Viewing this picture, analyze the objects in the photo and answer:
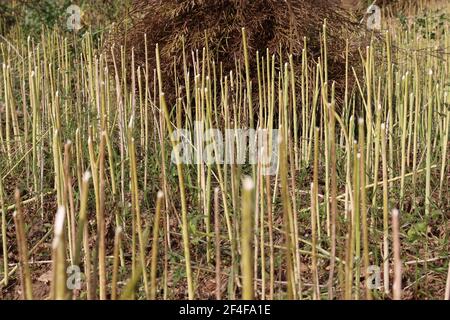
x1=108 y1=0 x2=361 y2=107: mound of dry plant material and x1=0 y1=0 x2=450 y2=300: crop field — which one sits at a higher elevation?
x1=108 y1=0 x2=361 y2=107: mound of dry plant material

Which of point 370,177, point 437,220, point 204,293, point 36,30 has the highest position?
point 36,30

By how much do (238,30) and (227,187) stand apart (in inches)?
32.0

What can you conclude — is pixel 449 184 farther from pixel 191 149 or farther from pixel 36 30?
pixel 36 30

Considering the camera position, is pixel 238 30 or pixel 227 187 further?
pixel 238 30

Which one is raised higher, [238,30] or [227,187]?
[238,30]

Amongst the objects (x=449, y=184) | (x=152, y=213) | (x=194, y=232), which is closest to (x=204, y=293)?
(x=194, y=232)

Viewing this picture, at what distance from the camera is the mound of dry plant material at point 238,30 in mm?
2312

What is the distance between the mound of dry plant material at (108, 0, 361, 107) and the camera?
7.59 ft

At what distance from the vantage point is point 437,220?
1649 mm

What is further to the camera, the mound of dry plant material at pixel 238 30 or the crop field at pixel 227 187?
the mound of dry plant material at pixel 238 30

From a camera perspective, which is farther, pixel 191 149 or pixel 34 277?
pixel 191 149

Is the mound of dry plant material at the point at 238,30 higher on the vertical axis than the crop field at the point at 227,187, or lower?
higher

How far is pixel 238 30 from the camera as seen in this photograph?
7.57 ft

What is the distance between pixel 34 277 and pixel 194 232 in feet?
1.31
